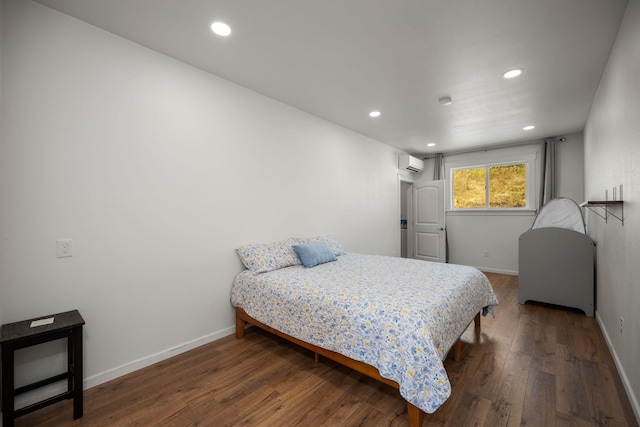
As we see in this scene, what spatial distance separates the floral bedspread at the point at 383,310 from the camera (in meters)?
1.55

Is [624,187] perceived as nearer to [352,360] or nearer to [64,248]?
[352,360]

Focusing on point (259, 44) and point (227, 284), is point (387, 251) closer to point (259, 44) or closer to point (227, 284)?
point (227, 284)

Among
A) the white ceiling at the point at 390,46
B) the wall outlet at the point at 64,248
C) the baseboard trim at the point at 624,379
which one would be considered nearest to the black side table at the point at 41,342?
the wall outlet at the point at 64,248

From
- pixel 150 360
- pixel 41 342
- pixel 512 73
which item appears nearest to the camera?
pixel 41 342

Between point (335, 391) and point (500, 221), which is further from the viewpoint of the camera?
point (500, 221)

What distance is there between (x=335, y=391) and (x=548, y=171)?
515cm

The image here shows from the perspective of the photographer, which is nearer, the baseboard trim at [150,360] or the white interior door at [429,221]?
the baseboard trim at [150,360]

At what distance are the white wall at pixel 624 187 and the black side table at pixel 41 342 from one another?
3.27 m

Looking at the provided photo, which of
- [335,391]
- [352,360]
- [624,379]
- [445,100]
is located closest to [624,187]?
[624,379]

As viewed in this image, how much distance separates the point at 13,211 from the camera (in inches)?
67.0

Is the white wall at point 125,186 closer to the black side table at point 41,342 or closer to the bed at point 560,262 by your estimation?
the black side table at point 41,342

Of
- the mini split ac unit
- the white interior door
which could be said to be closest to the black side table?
the mini split ac unit

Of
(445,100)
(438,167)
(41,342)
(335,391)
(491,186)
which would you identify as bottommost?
(335,391)

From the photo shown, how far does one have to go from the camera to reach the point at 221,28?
6.55 ft
